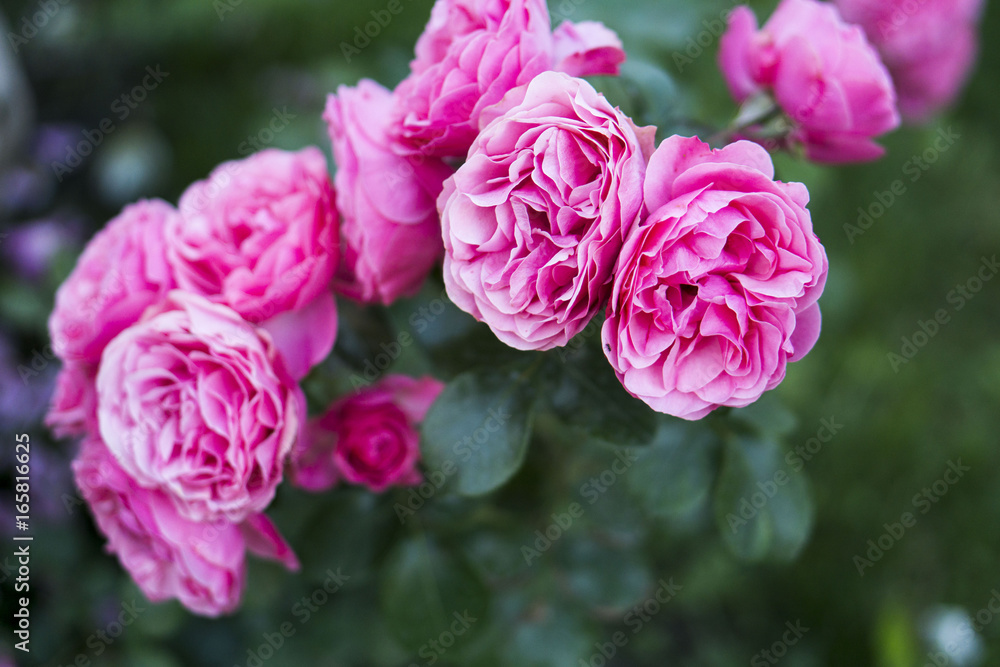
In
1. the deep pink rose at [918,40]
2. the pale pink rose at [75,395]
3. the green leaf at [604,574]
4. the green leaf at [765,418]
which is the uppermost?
the pale pink rose at [75,395]

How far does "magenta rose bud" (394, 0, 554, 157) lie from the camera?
699mm

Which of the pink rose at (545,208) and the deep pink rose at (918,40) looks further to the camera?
the deep pink rose at (918,40)

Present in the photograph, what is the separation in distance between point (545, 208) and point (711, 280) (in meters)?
0.15

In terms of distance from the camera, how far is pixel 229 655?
1.55 metres

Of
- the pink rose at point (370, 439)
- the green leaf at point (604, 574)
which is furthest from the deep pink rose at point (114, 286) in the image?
the green leaf at point (604, 574)

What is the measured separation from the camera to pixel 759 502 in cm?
99

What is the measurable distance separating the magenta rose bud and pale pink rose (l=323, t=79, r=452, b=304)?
0.04 m

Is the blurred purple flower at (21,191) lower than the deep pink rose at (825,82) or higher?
lower

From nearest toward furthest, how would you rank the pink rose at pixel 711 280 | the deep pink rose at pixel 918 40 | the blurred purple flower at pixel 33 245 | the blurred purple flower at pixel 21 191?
the pink rose at pixel 711 280
the deep pink rose at pixel 918 40
the blurred purple flower at pixel 33 245
the blurred purple flower at pixel 21 191

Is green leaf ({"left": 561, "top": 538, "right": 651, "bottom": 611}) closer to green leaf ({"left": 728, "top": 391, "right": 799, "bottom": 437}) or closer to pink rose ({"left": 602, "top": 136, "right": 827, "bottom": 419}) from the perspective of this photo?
green leaf ({"left": 728, "top": 391, "right": 799, "bottom": 437})

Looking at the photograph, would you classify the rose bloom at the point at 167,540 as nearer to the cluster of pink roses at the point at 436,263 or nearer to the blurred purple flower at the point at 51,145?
the cluster of pink roses at the point at 436,263

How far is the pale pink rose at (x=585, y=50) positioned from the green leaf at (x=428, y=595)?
0.67m

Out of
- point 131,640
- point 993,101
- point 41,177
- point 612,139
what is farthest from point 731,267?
point 993,101

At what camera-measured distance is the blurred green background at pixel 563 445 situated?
117cm
